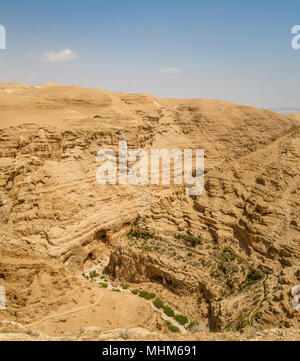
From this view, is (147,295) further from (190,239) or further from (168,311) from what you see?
(190,239)

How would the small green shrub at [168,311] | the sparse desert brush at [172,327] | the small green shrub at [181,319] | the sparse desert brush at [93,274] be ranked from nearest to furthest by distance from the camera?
the sparse desert brush at [172,327] → the small green shrub at [181,319] → the small green shrub at [168,311] → the sparse desert brush at [93,274]

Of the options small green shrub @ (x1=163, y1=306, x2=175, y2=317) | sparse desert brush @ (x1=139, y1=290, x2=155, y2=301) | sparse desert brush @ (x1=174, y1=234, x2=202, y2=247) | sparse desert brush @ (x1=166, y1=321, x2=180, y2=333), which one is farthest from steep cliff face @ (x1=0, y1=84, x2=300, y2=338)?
sparse desert brush @ (x1=166, y1=321, x2=180, y2=333)

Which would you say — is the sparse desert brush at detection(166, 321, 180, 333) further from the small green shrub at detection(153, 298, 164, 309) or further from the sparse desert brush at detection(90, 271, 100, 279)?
the sparse desert brush at detection(90, 271, 100, 279)

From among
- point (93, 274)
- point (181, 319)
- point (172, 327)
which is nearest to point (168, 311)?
point (181, 319)

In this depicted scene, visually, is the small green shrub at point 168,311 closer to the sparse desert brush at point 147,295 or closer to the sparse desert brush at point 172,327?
the sparse desert brush at point 172,327

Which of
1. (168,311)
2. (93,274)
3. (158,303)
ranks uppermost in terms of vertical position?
(93,274)

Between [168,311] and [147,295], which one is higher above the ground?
[147,295]

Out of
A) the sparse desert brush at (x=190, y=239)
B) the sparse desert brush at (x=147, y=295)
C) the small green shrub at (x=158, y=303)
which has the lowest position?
the small green shrub at (x=158, y=303)

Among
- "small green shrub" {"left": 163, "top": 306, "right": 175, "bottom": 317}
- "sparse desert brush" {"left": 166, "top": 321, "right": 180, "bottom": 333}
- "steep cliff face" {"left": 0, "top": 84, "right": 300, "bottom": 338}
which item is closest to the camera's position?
"steep cliff face" {"left": 0, "top": 84, "right": 300, "bottom": 338}

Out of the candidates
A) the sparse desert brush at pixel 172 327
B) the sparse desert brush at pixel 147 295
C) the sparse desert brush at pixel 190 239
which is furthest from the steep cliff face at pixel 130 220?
the sparse desert brush at pixel 172 327
